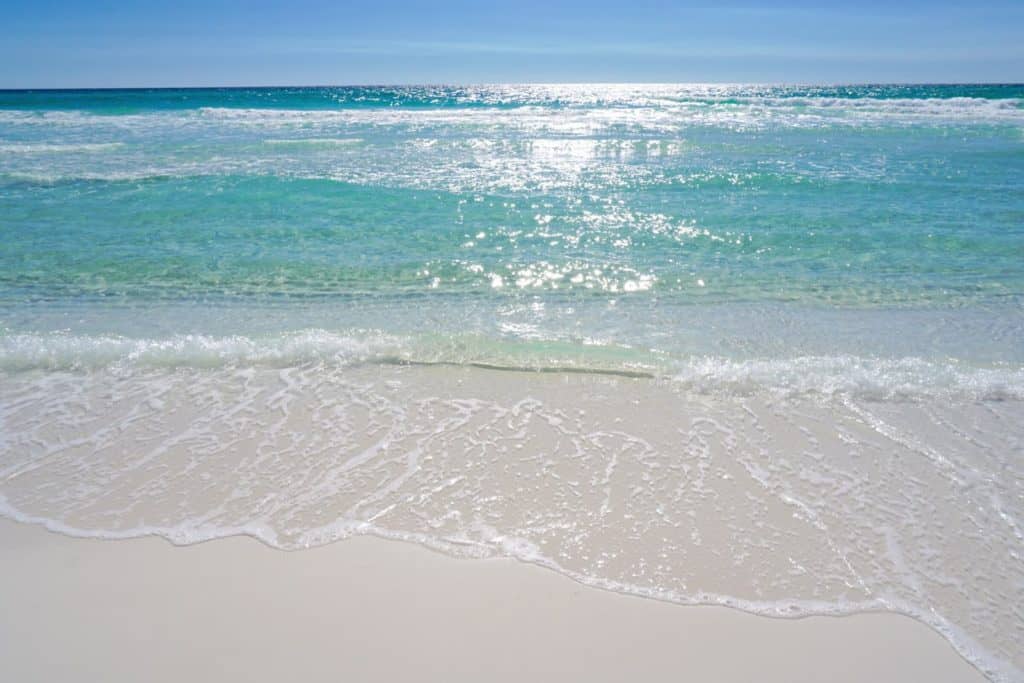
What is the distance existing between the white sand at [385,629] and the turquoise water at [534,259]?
2.38 metres

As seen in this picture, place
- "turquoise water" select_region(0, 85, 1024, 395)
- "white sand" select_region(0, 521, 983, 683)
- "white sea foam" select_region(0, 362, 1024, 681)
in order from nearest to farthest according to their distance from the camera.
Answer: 1. "white sand" select_region(0, 521, 983, 683)
2. "white sea foam" select_region(0, 362, 1024, 681)
3. "turquoise water" select_region(0, 85, 1024, 395)

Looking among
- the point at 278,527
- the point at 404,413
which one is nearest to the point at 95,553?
the point at 278,527

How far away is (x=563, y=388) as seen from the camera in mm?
4906

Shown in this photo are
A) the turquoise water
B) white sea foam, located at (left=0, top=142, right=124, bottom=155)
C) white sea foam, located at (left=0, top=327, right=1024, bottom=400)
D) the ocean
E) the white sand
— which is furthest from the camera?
white sea foam, located at (left=0, top=142, right=124, bottom=155)

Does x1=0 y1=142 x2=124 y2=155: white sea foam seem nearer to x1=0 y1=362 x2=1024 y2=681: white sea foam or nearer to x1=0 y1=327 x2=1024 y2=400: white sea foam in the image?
x1=0 y1=327 x2=1024 y2=400: white sea foam

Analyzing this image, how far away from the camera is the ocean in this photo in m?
3.35

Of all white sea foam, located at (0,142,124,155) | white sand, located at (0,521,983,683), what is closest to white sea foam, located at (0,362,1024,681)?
white sand, located at (0,521,983,683)

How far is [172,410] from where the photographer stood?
4.63 metres

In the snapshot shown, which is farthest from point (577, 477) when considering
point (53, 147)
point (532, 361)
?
point (53, 147)

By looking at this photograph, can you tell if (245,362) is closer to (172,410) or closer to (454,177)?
(172,410)

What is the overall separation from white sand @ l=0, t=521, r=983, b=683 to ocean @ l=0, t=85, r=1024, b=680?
6.6 inches

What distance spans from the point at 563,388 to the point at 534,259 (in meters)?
3.74

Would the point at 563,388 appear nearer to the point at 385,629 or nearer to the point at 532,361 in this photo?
the point at 532,361

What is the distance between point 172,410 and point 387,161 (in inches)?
528
